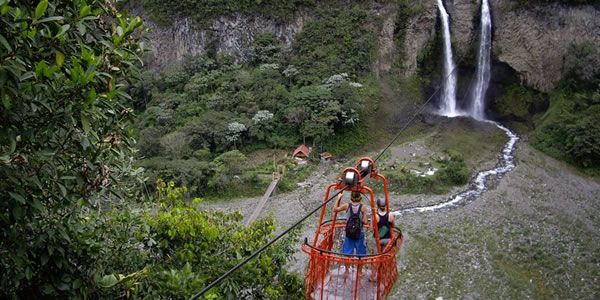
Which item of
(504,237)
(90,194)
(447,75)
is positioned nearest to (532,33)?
(447,75)

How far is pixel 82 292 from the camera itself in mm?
3250

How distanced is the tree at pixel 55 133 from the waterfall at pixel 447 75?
69.8 ft

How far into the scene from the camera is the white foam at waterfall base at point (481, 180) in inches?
571

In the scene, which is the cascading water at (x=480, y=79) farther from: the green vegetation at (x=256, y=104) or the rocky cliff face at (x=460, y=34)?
the green vegetation at (x=256, y=104)

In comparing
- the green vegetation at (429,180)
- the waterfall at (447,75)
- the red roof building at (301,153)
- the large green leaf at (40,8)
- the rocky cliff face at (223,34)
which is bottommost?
the green vegetation at (429,180)

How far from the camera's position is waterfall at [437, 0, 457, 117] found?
22.7 metres

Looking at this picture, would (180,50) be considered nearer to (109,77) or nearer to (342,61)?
(342,61)

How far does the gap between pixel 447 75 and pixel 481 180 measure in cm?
851

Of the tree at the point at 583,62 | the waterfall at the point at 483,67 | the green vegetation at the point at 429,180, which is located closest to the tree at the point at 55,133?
the green vegetation at the point at 429,180

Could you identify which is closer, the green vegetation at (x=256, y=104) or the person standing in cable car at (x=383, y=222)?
the person standing in cable car at (x=383, y=222)

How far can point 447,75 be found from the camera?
75.0ft

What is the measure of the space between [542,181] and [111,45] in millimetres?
15994

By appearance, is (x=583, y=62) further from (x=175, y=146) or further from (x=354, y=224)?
(x=354, y=224)

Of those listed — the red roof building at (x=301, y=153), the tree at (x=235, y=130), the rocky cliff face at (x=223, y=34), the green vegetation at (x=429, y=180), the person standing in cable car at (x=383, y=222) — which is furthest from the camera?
the rocky cliff face at (x=223, y=34)
